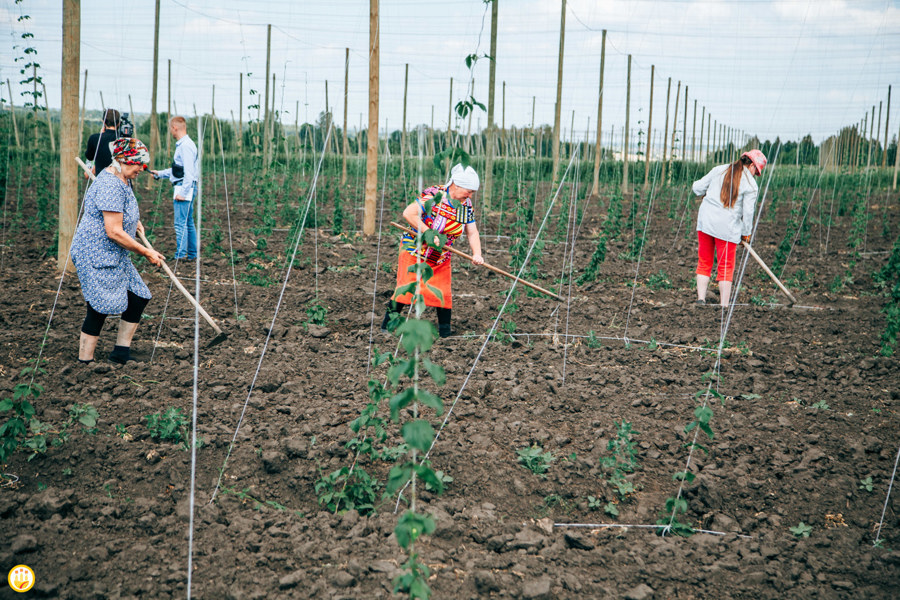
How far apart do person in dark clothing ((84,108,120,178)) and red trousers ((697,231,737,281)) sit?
15.4 feet

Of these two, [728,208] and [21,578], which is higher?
[728,208]

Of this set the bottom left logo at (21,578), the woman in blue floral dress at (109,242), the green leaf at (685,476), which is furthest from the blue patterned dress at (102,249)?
the green leaf at (685,476)

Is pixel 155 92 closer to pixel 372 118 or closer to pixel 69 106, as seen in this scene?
pixel 372 118

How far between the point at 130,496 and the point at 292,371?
55.0 inches

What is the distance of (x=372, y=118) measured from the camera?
739 cm

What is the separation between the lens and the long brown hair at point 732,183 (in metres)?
4.96

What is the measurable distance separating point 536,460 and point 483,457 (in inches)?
9.0

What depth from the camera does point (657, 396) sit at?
3.65m

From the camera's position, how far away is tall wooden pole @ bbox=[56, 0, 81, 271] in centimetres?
522

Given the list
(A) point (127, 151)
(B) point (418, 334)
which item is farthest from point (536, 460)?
(A) point (127, 151)

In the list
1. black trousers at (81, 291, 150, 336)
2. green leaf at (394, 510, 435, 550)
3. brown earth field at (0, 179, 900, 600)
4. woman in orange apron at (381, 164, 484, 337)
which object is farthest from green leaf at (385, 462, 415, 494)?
black trousers at (81, 291, 150, 336)

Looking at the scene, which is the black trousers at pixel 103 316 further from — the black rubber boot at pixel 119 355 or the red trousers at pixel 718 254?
the red trousers at pixel 718 254

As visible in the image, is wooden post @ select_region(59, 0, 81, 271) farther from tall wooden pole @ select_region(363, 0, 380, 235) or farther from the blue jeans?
tall wooden pole @ select_region(363, 0, 380, 235)

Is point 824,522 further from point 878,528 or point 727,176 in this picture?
point 727,176
